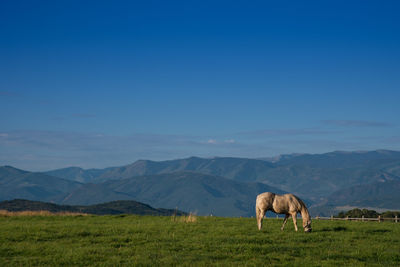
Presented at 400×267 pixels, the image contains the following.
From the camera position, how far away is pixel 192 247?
907 inches

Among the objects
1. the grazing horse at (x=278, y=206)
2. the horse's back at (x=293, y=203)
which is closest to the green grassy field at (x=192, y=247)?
the grazing horse at (x=278, y=206)

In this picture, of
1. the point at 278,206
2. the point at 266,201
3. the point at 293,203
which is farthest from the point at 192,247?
the point at 293,203

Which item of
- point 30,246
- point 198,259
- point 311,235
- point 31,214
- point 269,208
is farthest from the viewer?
point 31,214

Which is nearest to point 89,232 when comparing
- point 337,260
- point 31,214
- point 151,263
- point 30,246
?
point 30,246

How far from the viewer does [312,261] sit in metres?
20.0

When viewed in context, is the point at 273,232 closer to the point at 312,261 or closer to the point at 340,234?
the point at 340,234

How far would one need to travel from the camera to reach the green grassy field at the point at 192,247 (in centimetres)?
1973

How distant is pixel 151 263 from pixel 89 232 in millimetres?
10568

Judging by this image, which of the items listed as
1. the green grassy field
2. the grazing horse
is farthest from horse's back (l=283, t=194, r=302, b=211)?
the green grassy field

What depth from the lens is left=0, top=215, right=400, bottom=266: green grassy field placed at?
64.7 ft

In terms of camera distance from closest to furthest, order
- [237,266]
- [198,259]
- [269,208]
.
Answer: [237,266], [198,259], [269,208]

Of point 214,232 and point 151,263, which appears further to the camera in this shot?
point 214,232

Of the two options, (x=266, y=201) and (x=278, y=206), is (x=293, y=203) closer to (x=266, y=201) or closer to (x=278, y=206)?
(x=278, y=206)

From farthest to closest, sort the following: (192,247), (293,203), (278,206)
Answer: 1. (293,203)
2. (278,206)
3. (192,247)
